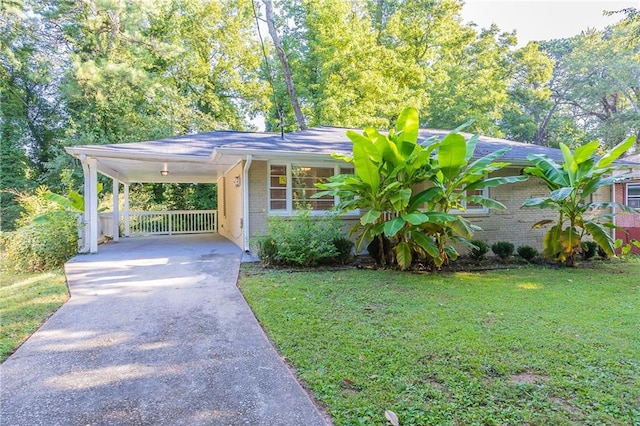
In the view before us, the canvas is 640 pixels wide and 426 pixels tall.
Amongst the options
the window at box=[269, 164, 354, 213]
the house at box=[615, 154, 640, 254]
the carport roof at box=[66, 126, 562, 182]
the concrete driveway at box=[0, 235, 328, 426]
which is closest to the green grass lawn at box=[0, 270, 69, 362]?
the concrete driveway at box=[0, 235, 328, 426]

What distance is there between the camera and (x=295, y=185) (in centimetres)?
911

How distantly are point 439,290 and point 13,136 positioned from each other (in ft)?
72.4

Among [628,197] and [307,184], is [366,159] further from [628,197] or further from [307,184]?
[628,197]

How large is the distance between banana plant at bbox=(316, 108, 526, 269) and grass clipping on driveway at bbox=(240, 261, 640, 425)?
Answer: 43.8 inches

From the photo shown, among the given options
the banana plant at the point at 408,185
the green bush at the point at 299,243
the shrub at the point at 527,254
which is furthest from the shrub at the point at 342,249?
the shrub at the point at 527,254

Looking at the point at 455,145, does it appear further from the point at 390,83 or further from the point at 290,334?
the point at 390,83

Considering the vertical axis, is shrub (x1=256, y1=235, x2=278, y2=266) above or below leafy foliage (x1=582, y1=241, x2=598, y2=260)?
above

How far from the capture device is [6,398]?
99.0 inches

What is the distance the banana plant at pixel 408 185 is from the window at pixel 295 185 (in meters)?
1.82

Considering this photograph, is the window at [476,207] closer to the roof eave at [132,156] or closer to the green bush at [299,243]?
the green bush at [299,243]

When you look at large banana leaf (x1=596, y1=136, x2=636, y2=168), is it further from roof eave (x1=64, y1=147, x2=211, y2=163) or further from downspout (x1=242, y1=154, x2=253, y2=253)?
roof eave (x1=64, y1=147, x2=211, y2=163)

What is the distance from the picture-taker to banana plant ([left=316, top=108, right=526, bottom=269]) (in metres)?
6.41

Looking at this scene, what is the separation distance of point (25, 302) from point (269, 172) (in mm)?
5329

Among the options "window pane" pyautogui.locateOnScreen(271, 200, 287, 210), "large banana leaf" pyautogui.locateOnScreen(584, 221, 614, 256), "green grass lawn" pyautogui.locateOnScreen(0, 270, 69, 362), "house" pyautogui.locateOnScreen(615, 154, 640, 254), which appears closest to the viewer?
"green grass lawn" pyautogui.locateOnScreen(0, 270, 69, 362)
